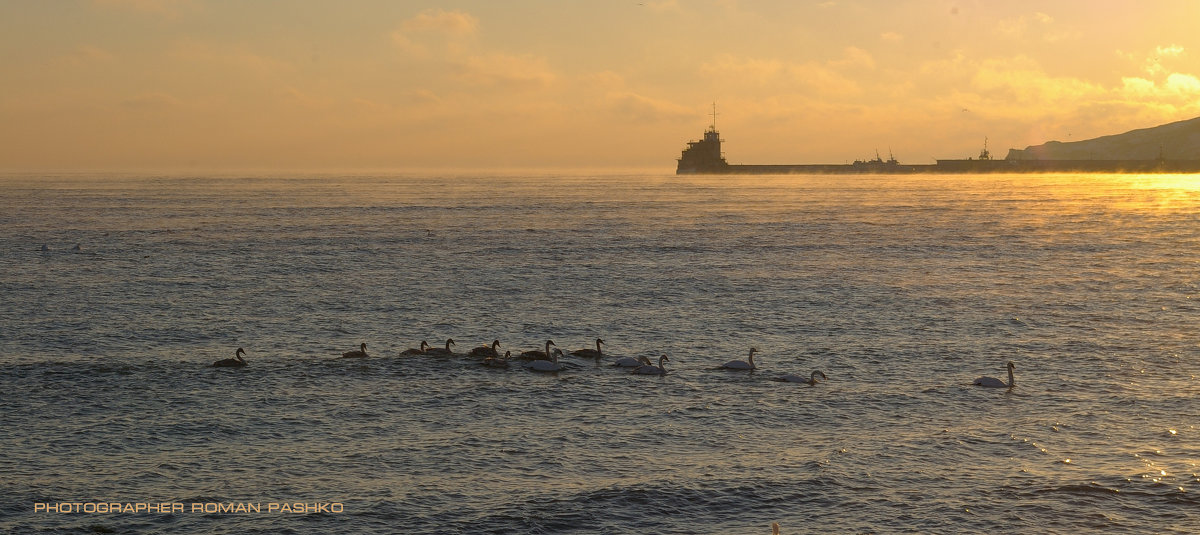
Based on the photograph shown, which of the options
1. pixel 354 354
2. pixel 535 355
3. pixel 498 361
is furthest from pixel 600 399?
pixel 354 354

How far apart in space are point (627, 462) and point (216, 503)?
6880 mm

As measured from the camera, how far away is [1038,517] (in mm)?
14555

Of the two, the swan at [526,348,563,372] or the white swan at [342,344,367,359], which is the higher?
the white swan at [342,344,367,359]

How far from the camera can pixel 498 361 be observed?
2561 cm

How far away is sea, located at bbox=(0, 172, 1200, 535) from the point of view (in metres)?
15.1

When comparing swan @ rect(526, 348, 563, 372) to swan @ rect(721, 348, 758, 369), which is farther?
swan @ rect(526, 348, 563, 372)

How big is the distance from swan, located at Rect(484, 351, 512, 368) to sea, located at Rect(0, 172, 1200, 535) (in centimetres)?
41

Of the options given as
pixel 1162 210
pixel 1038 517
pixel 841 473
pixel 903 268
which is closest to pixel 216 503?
pixel 841 473

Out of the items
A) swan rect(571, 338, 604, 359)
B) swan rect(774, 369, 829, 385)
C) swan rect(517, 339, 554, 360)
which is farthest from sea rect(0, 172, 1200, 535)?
swan rect(571, 338, 604, 359)

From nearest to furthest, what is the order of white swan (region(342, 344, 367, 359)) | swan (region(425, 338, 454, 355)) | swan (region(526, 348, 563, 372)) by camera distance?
swan (region(526, 348, 563, 372)) → white swan (region(342, 344, 367, 359)) → swan (region(425, 338, 454, 355))

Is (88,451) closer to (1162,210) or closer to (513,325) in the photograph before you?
(513,325)

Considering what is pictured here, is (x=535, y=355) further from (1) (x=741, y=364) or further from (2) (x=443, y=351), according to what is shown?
(1) (x=741, y=364)

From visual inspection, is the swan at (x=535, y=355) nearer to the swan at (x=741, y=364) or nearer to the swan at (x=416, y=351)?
the swan at (x=416, y=351)

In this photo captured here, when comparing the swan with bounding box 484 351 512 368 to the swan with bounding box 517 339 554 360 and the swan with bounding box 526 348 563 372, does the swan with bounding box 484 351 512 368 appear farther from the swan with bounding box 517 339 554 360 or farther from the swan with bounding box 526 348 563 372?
the swan with bounding box 526 348 563 372
